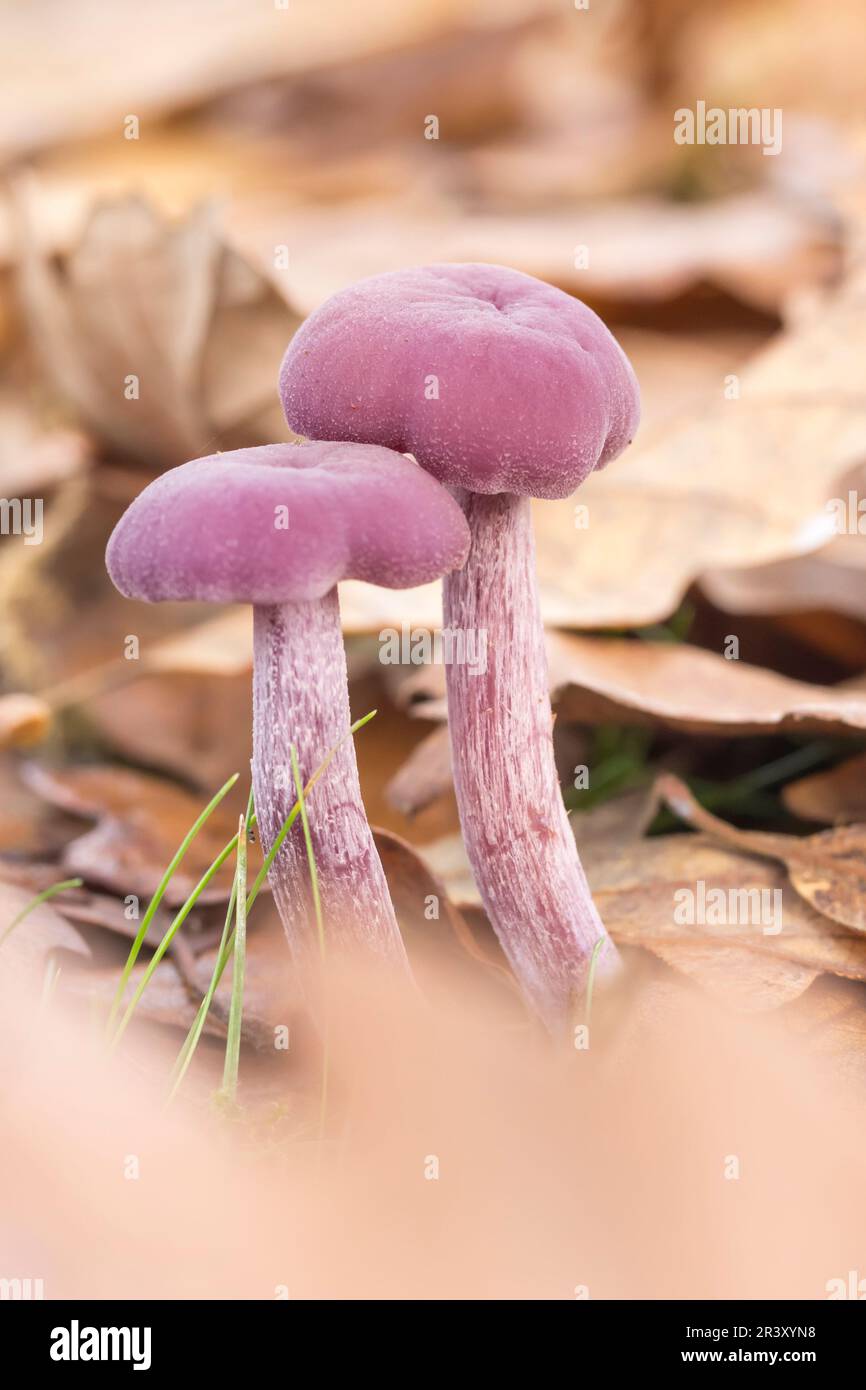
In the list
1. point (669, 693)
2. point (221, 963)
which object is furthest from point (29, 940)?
point (669, 693)

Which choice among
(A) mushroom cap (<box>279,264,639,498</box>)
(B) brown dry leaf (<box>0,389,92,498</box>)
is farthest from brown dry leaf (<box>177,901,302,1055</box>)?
(B) brown dry leaf (<box>0,389,92,498</box>)

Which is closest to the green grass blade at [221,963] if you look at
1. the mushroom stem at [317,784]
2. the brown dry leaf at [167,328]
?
the mushroom stem at [317,784]

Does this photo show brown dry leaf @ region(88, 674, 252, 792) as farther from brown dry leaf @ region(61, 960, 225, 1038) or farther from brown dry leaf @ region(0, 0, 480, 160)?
brown dry leaf @ region(0, 0, 480, 160)

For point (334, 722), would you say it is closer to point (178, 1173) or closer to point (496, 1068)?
point (496, 1068)

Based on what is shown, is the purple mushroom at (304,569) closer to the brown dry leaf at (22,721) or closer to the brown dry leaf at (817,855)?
the brown dry leaf at (817,855)

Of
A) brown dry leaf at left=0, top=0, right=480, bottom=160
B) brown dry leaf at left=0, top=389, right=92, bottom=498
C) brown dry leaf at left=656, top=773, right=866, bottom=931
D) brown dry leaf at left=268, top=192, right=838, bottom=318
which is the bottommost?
brown dry leaf at left=656, top=773, right=866, bottom=931

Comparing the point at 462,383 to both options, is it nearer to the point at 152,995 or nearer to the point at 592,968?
the point at 592,968

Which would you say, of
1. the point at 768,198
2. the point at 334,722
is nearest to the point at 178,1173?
the point at 334,722
